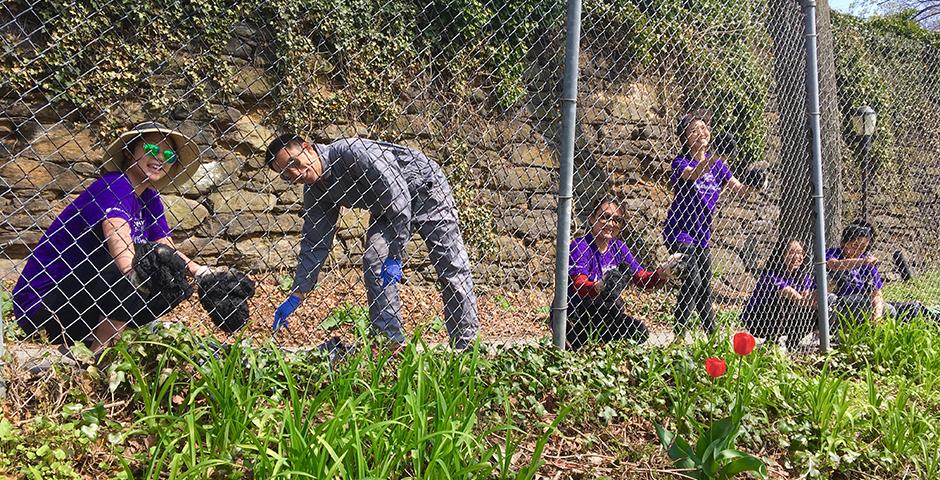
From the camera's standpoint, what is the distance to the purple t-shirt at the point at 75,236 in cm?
265

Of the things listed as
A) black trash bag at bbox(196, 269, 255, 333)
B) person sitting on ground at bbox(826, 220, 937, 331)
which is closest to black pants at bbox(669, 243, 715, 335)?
person sitting on ground at bbox(826, 220, 937, 331)

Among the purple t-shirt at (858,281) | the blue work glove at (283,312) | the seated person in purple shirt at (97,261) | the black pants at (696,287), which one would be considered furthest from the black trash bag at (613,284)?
the seated person in purple shirt at (97,261)

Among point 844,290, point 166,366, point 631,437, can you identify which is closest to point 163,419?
point 166,366

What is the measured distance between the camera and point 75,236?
2.72 m

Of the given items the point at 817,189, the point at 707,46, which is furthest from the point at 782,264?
the point at 707,46

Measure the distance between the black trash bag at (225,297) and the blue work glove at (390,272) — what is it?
71 cm

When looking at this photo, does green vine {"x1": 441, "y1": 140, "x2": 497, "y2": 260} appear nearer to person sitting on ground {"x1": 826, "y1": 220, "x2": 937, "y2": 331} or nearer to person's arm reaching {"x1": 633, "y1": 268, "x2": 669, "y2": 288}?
person's arm reaching {"x1": 633, "y1": 268, "x2": 669, "y2": 288}

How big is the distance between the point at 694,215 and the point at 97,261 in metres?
3.18

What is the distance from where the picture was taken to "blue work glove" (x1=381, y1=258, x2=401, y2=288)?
3.41 metres

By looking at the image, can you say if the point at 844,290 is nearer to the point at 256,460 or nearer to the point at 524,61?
the point at 524,61

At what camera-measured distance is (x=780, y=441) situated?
296 cm

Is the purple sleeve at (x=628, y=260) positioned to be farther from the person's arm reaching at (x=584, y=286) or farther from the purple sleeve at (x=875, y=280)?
the purple sleeve at (x=875, y=280)

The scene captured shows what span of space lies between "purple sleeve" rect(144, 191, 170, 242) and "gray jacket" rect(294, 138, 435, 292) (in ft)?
2.39

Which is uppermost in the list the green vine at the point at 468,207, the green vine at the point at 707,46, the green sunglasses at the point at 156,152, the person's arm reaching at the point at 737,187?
the green vine at the point at 707,46
